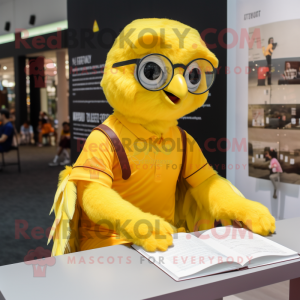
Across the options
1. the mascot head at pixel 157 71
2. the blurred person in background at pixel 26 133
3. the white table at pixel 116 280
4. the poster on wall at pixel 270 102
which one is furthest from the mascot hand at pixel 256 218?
the blurred person in background at pixel 26 133

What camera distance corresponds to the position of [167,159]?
1.49 metres

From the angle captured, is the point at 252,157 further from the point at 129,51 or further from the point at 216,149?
the point at 129,51

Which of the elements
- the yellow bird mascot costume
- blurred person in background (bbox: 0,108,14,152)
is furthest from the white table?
blurred person in background (bbox: 0,108,14,152)

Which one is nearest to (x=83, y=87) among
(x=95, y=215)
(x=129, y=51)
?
(x=129, y=51)

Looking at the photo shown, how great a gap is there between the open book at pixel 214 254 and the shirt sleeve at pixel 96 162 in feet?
0.99

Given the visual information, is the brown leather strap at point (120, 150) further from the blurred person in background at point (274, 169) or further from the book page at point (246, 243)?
the blurred person in background at point (274, 169)

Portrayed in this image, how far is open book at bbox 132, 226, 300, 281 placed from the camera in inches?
38.2

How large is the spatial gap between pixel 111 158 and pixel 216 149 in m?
1.24

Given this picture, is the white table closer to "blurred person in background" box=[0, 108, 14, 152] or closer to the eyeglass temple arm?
the eyeglass temple arm

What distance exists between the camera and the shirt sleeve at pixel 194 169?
157 cm

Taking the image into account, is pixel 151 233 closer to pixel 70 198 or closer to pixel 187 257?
pixel 187 257

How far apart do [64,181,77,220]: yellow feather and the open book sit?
0.30m

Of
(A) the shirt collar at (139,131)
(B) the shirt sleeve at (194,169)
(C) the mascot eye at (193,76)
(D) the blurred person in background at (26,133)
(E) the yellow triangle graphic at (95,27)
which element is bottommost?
(D) the blurred person in background at (26,133)

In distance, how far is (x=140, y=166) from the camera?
1.44 m
